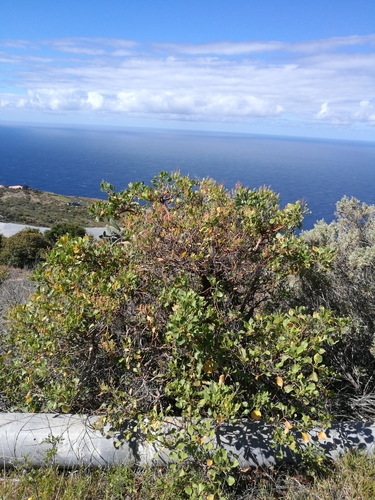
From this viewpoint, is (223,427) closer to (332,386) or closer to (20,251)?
(332,386)

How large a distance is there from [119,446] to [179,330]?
3.85ft

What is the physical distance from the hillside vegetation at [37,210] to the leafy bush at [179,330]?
4074 cm

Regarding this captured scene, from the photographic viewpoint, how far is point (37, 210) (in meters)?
55.2

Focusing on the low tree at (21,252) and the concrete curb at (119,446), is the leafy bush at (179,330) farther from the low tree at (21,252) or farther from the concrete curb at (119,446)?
the low tree at (21,252)

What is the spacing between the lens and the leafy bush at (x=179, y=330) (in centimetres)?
274

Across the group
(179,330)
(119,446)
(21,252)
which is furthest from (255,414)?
(21,252)

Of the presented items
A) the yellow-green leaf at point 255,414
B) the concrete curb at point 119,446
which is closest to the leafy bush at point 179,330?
the yellow-green leaf at point 255,414

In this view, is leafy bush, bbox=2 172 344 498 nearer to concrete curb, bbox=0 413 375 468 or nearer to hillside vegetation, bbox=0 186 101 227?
concrete curb, bbox=0 413 375 468

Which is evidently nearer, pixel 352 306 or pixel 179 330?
pixel 179 330

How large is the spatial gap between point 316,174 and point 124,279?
486ft

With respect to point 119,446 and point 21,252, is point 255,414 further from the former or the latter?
point 21,252

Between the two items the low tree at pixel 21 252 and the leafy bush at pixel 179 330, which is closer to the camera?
the leafy bush at pixel 179 330

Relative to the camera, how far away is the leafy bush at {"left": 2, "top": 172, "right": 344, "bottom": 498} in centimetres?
274

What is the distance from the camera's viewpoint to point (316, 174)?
460 ft
